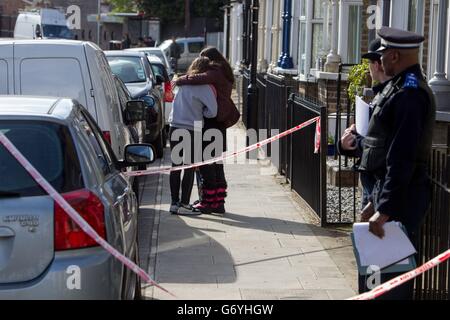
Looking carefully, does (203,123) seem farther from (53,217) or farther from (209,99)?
(53,217)

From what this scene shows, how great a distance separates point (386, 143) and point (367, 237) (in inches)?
22.5

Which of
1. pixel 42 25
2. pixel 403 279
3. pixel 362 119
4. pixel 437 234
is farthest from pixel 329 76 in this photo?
pixel 42 25

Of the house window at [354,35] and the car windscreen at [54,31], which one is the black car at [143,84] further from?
the car windscreen at [54,31]

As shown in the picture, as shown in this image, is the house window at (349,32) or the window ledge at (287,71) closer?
the house window at (349,32)

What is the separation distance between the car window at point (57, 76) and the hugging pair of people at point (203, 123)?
230 cm

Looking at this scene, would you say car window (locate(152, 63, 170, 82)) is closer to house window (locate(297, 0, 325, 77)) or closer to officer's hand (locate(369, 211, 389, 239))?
house window (locate(297, 0, 325, 77))

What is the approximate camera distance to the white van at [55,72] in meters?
9.01

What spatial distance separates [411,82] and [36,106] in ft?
7.02

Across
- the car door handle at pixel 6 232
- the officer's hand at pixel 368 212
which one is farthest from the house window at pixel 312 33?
the car door handle at pixel 6 232

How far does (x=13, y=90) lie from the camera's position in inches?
358

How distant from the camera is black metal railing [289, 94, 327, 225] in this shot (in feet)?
34.6

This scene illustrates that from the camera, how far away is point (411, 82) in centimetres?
598

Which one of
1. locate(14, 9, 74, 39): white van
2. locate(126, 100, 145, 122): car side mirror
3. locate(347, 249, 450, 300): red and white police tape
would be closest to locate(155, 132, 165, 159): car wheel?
locate(126, 100, 145, 122): car side mirror
